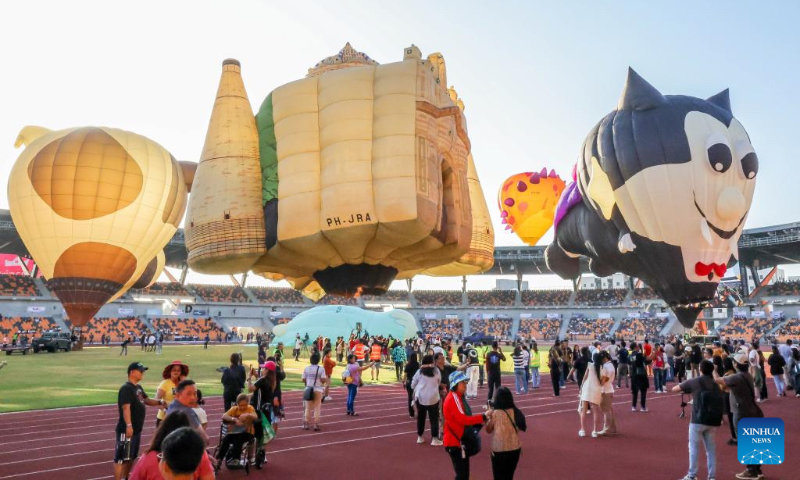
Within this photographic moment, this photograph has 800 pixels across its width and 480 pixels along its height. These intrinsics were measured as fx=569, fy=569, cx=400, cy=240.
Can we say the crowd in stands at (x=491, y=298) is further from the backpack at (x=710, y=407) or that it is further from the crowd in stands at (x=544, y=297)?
the backpack at (x=710, y=407)

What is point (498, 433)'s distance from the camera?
5.15m

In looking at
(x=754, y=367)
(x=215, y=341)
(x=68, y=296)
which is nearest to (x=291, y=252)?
(x=754, y=367)

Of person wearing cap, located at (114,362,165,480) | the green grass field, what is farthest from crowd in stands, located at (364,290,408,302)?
person wearing cap, located at (114,362,165,480)

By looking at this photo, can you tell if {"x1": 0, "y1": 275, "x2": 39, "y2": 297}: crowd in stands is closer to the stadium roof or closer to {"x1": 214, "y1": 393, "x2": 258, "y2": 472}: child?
the stadium roof

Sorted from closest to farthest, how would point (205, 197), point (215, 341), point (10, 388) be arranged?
point (205, 197), point (10, 388), point (215, 341)

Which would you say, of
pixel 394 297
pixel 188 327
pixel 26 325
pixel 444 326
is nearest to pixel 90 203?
pixel 26 325

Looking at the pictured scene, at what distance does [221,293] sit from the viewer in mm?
65875

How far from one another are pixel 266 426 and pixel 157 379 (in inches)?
497

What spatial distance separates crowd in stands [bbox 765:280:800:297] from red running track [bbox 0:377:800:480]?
5296cm

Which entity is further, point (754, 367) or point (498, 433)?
point (754, 367)

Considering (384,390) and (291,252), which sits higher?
(291,252)

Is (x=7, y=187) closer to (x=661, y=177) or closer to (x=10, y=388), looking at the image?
(x=10, y=388)

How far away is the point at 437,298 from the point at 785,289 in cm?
3837

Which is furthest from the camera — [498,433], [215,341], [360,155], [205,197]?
[215,341]
